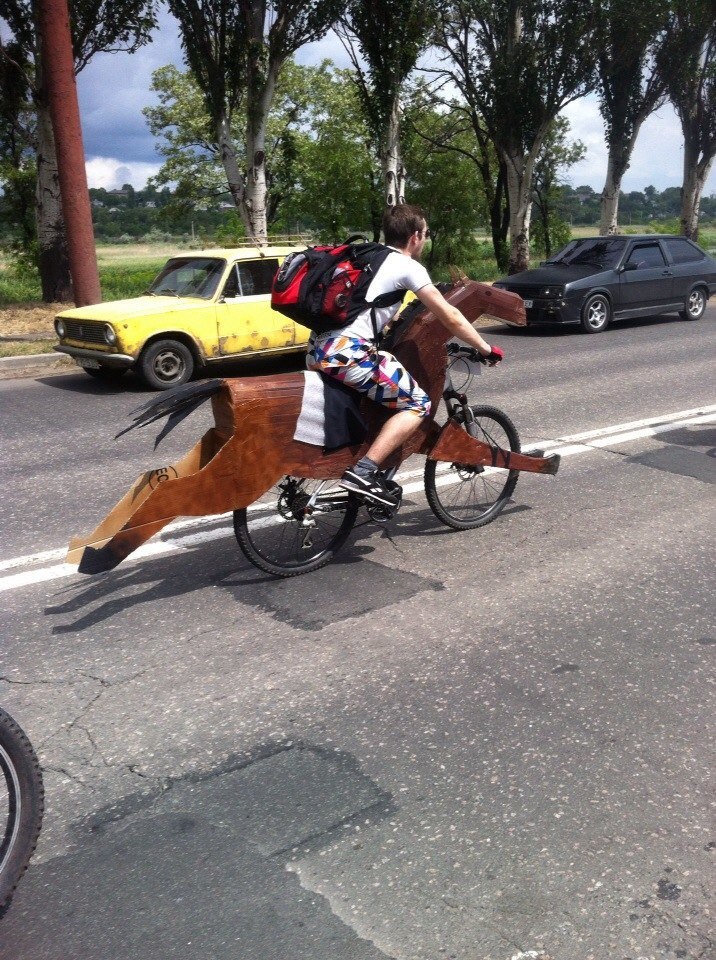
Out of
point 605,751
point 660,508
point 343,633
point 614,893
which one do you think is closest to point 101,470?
point 343,633

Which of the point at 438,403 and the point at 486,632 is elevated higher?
the point at 438,403

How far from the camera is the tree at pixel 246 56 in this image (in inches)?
703

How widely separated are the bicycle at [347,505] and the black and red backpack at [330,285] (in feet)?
2.80

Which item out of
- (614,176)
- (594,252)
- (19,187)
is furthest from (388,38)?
(19,187)

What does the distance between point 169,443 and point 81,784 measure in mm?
5237

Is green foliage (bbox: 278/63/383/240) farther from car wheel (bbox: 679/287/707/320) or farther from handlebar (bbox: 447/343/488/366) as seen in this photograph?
handlebar (bbox: 447/343/488/366)

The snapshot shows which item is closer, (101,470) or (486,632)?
(486,632)

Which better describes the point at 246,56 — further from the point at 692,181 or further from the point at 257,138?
the point at 692,181

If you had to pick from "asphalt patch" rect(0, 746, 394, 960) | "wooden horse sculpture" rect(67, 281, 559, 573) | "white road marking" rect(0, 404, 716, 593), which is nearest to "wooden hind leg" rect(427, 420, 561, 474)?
"white road marking" rect(0, 404, 716, 593)

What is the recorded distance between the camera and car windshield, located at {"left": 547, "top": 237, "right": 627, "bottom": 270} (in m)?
17.0

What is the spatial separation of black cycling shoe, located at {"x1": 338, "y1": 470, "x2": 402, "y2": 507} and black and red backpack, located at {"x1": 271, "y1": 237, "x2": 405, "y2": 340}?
30.3 inches

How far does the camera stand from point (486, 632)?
14.9 ft

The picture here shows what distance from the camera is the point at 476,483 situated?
6.25m

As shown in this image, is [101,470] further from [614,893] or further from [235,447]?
[614,893]
